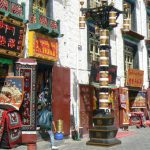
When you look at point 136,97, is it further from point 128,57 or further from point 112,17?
point 112,17

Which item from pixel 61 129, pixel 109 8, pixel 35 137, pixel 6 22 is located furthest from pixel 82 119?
pixel 6 22

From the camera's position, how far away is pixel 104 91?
15.0m

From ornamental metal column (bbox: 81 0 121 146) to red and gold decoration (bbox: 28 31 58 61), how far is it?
208 cm

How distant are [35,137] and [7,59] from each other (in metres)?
3.24

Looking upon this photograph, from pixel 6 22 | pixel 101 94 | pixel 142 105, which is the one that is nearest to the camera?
pixel 6 22

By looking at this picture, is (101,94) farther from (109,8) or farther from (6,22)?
(6,22)

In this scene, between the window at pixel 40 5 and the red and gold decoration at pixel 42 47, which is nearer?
the red and gold decoration at pixel 42 47

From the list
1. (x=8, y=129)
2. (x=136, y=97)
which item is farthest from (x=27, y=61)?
(x=136, y=97)

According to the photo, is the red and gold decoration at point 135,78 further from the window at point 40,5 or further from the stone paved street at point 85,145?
the window at point 40,5

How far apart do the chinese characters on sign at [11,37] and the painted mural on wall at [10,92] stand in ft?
3.85

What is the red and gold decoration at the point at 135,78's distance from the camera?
910 inches

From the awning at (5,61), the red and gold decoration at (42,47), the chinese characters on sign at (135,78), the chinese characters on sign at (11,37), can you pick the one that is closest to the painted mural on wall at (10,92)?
the awning at (5,61)

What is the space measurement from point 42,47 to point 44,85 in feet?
6.69

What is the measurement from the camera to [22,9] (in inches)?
538
